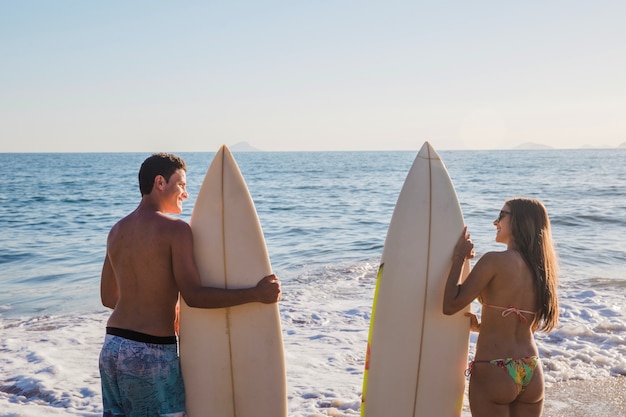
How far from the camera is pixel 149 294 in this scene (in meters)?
2.58

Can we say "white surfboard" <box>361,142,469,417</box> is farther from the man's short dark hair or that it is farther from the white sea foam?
the man's short dark hair

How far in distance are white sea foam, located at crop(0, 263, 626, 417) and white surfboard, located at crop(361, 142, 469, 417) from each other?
1043mm

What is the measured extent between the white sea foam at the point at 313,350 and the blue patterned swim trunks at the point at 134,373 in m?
1.79

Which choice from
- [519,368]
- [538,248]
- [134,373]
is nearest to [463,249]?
[538,248]

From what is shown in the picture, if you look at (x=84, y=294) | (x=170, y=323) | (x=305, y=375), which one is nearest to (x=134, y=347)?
(x=170, y=323)

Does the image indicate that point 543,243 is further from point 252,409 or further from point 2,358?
point 2,358

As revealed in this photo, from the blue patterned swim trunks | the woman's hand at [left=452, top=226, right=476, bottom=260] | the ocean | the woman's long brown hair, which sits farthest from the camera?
the ocean

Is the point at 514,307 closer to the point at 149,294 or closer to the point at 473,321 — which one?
the point at 473,321

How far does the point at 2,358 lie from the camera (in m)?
5.52

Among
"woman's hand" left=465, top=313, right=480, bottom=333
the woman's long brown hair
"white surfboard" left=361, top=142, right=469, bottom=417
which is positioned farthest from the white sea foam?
the woman's long brown hair

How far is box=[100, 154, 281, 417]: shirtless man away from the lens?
8.27 feet

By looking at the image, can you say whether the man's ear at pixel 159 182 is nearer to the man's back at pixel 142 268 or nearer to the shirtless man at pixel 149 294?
the shirtless man at pixel 149 294

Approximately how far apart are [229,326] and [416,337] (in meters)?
0.99

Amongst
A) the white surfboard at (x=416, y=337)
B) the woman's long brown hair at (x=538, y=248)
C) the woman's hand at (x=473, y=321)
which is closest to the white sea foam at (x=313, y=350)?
the white surfboard at (x=416, y=337)
